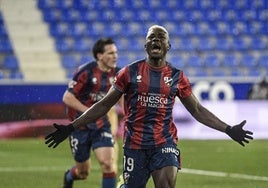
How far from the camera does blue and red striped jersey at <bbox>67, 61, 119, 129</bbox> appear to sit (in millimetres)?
9719

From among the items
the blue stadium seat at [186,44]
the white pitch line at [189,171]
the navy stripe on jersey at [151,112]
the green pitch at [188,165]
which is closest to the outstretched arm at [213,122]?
the navy stripe on jersey at [151,112]

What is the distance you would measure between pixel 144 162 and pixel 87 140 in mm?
2741

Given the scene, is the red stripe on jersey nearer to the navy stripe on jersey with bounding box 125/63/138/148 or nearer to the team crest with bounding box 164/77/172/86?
the navy stripe on jersey with bounding box 125/63/138/148

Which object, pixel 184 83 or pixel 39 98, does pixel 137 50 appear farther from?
pixel 184 83

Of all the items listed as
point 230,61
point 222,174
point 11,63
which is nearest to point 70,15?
point 11,63

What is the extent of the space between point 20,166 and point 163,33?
7.75 m

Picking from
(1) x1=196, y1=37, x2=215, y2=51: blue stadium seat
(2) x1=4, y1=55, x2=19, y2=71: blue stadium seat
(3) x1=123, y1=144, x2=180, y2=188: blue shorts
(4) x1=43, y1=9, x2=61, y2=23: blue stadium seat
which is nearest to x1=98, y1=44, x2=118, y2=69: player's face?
(3) x1=123, y1=144, x2=180, y2=188: blue shorts

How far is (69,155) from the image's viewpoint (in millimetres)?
16031

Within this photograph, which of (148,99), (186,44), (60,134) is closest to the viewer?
(148,99)

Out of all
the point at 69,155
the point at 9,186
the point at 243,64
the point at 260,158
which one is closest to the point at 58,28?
the point at 243,64

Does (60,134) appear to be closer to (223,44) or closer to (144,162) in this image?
(144,162)

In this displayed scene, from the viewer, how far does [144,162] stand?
702 cm

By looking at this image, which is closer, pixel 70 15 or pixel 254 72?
pixel 254 72

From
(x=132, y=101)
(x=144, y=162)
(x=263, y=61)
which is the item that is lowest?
(x=263, y=61)
